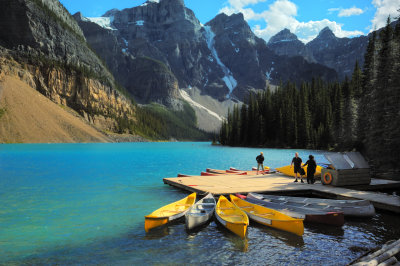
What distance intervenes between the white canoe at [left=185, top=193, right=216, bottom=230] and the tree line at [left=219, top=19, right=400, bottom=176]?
25069mm

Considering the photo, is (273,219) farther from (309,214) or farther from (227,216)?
(309,214)

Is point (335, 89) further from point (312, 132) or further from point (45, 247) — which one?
point (45, 247)

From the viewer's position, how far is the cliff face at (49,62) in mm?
139625

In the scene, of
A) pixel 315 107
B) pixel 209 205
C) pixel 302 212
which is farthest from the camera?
pixel 315 107

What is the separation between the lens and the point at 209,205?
50.8ft

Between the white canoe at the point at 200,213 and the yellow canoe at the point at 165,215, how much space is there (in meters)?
0.47

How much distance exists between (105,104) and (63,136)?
220 ft

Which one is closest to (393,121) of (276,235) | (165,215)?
(276,235)

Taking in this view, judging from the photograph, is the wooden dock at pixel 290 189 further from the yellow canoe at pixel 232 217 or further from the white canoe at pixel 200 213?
the yellow canoe at pixel 232 217

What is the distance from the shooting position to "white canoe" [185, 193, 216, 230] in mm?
12830

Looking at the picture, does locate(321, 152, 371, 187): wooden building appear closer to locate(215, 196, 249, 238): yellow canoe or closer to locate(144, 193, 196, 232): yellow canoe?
locate(215, 196, 249, 238): yellow canoe

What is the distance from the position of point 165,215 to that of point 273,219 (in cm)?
499

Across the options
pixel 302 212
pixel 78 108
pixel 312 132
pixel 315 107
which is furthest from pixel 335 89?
pixel 78 108

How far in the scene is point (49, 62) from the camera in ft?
492
